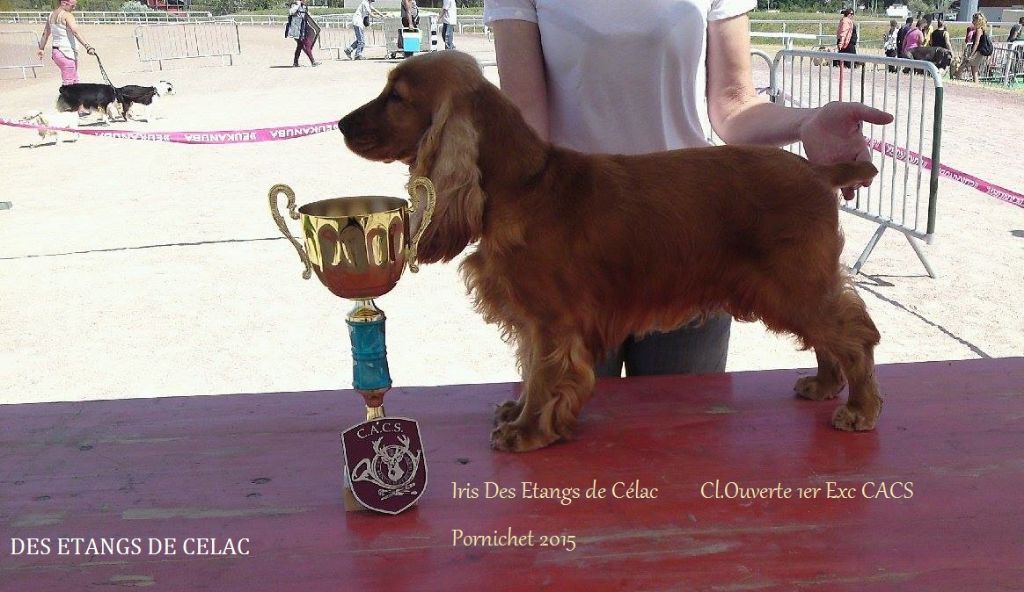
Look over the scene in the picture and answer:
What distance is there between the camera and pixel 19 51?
28.9 m

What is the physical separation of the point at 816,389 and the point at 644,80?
0.91 metres

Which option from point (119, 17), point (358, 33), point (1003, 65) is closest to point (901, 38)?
point (1003, 65)

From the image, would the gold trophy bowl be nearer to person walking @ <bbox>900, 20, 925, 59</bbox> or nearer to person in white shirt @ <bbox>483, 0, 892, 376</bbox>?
person in white shirt @ <bbox>483, 0, 892, 376</bbox>

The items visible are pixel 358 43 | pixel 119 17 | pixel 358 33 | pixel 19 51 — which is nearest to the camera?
pixel 358 33

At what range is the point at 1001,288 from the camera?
5.69 m

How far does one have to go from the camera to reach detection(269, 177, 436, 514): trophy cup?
54.9 inches

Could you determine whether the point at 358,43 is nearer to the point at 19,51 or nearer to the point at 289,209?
the point at 19,51

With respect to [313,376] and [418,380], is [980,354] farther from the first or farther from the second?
[313,376]

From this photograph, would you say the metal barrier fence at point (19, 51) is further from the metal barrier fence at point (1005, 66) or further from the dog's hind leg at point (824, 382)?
the dog's hind leg at point (824, 382)

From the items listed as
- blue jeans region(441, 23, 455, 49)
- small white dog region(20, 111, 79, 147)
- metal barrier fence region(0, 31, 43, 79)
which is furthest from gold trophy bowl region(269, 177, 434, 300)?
metal barrier fence region(0, 31, 43, 79)

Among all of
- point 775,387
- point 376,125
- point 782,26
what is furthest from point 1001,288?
point 782,26

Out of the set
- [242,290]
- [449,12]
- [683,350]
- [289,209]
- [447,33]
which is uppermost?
[449,12]

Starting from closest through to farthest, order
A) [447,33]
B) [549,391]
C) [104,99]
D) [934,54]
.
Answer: [549,391]
[104,99]
[934,54]
[447,33]

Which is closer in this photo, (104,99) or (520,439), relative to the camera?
(520,439)
